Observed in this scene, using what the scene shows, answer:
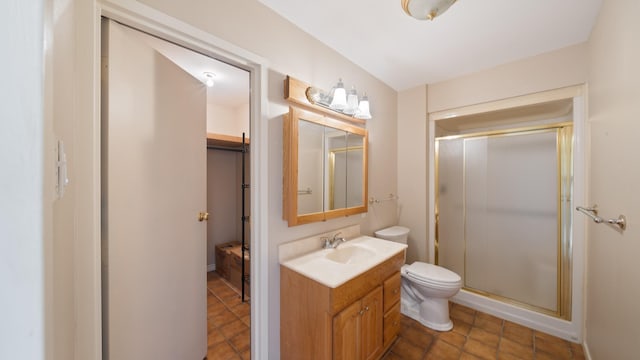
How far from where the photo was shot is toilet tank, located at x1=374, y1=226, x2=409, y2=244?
2.33 m

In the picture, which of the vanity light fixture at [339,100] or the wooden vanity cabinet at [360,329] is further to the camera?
the vanity light fixture at [339,100]

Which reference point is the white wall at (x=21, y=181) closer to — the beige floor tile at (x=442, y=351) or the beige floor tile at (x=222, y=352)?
the beige floor tile at (x=222, y=352)

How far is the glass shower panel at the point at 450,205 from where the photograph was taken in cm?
268

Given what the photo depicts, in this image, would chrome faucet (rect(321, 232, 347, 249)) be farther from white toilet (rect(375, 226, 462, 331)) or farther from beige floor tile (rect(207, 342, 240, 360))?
beige floor tile (rect(207, 342, 240, 360))

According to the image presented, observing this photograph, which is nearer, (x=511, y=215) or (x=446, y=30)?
(x=446, y=30)

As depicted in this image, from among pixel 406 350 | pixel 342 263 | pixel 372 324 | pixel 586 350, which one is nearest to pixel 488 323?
pixel 586 350

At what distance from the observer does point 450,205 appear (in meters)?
2.75

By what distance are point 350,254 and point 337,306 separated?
646 mm

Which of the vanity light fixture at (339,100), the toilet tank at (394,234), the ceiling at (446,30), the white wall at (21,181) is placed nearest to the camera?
the white wall at (21,181)

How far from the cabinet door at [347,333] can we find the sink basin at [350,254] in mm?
384

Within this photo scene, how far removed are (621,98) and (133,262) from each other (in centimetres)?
258

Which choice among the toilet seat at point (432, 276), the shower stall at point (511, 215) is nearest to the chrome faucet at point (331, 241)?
the toilet seat at point (432, 276)

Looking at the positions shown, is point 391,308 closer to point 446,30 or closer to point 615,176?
point 615,176

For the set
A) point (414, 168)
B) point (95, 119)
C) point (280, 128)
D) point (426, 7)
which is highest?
point (426, 7)
